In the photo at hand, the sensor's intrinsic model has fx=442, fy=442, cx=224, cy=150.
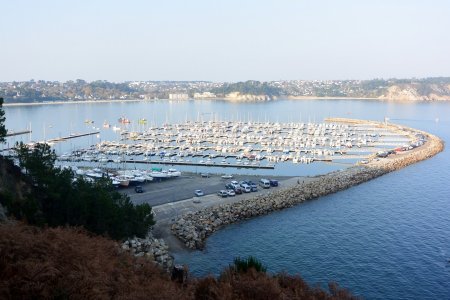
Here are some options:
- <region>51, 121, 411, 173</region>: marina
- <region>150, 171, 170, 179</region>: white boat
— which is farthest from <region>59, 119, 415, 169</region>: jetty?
<region>150, 171, 170, 179</region>: white boat

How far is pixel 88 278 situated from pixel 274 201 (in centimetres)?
1468

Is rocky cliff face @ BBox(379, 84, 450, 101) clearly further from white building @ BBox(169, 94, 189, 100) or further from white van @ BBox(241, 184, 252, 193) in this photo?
white van @ BBox(241, 184, 252, 193)

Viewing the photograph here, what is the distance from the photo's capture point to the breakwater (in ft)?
51.5

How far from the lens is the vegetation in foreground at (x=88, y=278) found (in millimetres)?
5273

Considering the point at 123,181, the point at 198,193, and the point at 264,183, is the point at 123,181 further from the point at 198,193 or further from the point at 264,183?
the point at 264,183

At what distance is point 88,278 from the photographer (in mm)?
5520

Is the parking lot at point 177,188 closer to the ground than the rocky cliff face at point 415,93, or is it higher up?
closer to the ground

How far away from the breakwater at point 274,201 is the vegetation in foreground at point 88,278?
7.35 metres

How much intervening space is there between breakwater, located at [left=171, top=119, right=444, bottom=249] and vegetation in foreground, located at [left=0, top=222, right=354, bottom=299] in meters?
7.35

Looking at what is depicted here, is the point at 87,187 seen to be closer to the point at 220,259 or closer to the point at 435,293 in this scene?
the point at 220,259

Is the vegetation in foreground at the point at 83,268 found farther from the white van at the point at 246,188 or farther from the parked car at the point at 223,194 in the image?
the white van at the point at 246,188

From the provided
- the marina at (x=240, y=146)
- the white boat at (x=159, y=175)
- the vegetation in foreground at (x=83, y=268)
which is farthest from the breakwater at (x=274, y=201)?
the white boat at (x=159, y=175)

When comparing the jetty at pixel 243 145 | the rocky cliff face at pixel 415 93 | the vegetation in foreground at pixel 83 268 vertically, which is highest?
the rocky cliff face at pixel 415 93

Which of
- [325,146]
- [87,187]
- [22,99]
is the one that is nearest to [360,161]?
[325,146]
